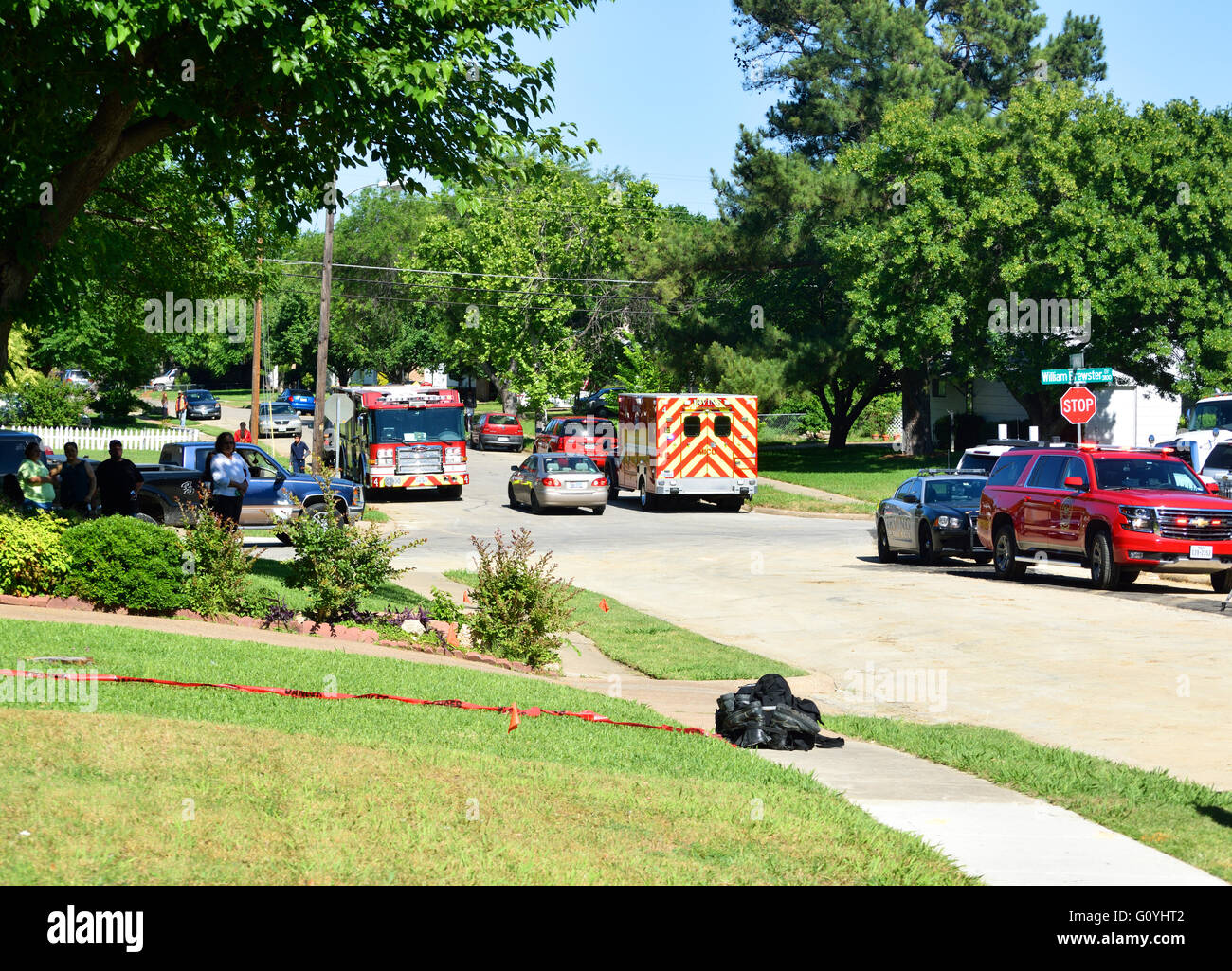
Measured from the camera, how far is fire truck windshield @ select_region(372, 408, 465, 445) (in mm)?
38188

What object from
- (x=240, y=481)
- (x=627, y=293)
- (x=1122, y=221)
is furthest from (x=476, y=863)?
(x=627, y=293)

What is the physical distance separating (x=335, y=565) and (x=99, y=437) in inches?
1795

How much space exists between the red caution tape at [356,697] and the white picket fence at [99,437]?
44.2 meters

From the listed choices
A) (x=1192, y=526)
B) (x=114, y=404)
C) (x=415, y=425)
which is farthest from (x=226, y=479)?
(x=114, y=404)

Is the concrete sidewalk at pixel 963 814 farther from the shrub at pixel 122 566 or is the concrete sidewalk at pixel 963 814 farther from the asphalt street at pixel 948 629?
the asphalt street at pixel 948 629

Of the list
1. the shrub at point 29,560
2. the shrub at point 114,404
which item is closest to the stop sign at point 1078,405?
the shrub at point 29,560

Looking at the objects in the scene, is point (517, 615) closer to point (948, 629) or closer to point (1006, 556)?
point (948, 629)

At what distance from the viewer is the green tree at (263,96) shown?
42.9 ft

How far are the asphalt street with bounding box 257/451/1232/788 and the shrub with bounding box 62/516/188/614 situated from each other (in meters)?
6.32

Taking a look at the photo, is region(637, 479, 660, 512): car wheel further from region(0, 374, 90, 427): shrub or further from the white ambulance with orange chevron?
region(0, 374, 90, 427): shrub

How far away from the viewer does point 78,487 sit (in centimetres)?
1795

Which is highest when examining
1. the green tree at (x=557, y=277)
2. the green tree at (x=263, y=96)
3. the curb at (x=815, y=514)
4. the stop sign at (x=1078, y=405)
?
the green tree at (x=557, y=277)

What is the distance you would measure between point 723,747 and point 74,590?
7.08 metres

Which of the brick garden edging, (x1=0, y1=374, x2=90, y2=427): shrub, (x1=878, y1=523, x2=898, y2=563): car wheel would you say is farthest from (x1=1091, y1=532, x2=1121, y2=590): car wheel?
(x1=0, y1=374, x2=90, y2=427): shrub
